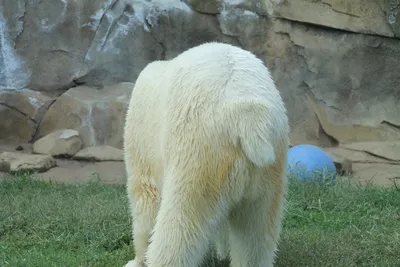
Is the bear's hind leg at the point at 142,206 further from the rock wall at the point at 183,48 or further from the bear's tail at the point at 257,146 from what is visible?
the rock wall at the point at 183,48

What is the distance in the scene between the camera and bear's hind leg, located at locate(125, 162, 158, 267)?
4242mm

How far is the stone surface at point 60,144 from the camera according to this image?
28.2 feet

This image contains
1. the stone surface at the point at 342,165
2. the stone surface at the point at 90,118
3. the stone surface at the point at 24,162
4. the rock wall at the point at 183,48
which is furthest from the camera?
the rock wall at the point at 183,48

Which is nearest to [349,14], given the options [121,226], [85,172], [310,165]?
[310,165]

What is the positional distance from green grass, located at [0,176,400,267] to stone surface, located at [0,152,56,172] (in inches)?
38.6

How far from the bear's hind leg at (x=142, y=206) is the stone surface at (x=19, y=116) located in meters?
5.22

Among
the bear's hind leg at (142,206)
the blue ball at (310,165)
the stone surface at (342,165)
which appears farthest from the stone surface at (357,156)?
the bear's hind leg at (142,206)

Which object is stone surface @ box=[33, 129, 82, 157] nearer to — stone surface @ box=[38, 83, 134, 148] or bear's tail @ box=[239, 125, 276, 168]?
stone surface @ box=[38, 83, 134, 148]

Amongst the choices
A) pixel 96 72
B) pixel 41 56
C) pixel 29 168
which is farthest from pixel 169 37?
pixel 29 168

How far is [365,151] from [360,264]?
15.1 feet

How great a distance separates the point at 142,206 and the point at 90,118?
5.10 m

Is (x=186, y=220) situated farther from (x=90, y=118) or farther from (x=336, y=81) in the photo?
(x=336, y=81)

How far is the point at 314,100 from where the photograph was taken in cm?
965

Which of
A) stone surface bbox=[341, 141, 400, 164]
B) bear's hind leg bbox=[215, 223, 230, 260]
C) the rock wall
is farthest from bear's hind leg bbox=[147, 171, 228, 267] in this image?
the rock wall
